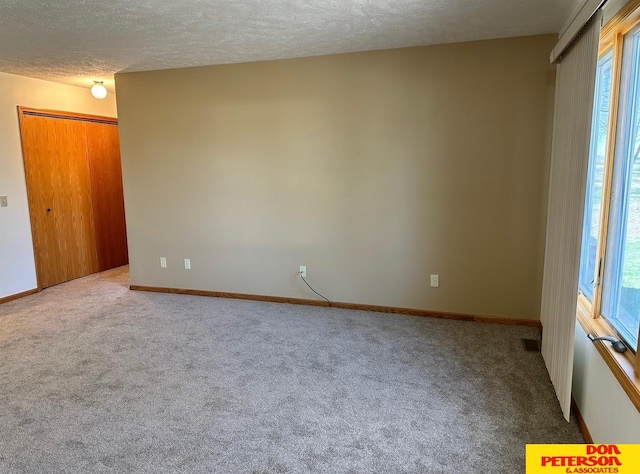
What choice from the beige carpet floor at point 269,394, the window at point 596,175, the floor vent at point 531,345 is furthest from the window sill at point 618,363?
the floor vent at point 531,345

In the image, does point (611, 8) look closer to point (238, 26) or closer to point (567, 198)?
point (567, 198)

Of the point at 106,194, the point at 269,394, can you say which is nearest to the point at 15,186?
the point at 106,194

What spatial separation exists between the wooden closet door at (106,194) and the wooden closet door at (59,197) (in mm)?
99

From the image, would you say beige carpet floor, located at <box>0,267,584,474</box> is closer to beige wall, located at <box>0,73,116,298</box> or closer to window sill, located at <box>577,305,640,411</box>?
window sill, located at <box>577,305,640,411</box>

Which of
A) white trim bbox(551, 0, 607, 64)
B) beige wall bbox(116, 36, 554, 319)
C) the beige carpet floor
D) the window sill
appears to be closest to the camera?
the window sill

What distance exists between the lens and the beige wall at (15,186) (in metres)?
4.45

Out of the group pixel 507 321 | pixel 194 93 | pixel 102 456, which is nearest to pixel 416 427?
pixel 102 456

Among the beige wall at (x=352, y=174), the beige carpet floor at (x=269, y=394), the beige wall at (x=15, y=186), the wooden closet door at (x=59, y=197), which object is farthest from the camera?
the wooden closet door at (x=59, y=197)

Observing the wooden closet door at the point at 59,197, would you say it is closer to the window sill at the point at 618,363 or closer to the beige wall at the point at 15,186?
the beige wall at the point at 15,186

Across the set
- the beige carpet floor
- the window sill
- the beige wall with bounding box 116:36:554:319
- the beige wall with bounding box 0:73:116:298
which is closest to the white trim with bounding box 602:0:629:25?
the beige wall with bounding box 116:36:554:319

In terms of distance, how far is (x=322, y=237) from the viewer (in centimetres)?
420

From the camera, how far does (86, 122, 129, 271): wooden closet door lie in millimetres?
5656

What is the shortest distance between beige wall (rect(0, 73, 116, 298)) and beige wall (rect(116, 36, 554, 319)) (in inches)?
40.5

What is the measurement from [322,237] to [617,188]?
8.26ft
